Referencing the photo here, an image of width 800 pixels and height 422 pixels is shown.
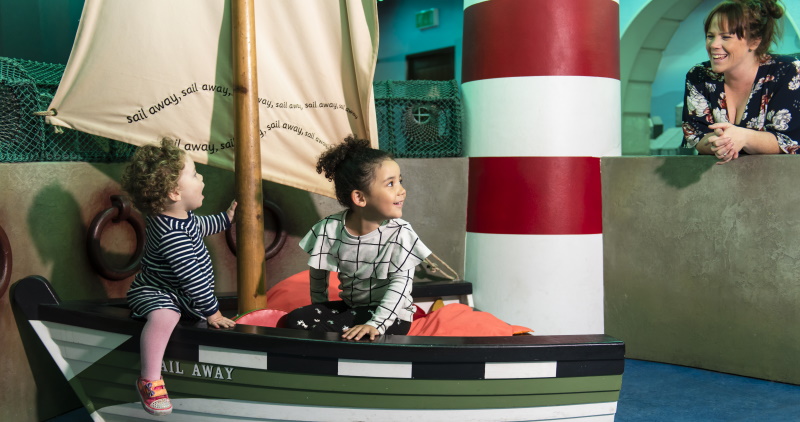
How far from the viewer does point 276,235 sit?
2912 millimetres

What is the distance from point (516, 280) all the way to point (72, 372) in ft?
5.03

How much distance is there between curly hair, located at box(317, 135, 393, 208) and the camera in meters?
2.19

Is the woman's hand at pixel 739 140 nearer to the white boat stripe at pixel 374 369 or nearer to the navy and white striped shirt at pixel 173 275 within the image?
the white boat stripe at pixel 374 369

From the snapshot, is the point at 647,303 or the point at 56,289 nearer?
the point at 56,289

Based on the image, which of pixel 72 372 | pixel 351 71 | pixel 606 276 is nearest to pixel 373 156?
pixel 351 71

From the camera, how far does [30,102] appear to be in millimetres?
2363

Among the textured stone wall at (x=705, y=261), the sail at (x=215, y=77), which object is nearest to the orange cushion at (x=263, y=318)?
the sail at (x=215, y=77)

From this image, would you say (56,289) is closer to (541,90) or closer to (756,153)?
(541,90)

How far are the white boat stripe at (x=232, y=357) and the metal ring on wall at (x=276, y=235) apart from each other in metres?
0.90

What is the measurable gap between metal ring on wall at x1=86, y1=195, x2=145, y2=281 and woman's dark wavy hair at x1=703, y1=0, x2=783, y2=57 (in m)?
2.12

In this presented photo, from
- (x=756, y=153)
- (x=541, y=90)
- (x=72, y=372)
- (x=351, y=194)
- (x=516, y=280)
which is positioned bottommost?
(x=72, y=372)

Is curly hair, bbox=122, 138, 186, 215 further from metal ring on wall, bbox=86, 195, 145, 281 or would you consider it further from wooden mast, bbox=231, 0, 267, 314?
metal ring on wall, bbox=86, 195, 145, 281

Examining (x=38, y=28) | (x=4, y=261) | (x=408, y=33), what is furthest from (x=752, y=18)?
(x=408, y=33)

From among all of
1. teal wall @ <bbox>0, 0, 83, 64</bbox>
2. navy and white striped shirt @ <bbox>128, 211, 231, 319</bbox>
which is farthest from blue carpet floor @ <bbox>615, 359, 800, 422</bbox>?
teal wall @ <bbox>0, 0, 83, 64</bbox>
